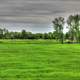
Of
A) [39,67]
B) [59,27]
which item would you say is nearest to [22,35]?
[59,27]

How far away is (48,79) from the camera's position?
1459cm

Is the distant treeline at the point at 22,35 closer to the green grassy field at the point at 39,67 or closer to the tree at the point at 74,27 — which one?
the tree at the point at 74,27

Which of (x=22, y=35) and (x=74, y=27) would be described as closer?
(x=74, y=27)

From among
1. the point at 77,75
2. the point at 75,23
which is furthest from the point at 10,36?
the point at 77,75

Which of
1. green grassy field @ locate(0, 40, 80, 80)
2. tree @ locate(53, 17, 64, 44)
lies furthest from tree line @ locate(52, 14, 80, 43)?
green grassy field @ locate(0, 40, 80, 80)

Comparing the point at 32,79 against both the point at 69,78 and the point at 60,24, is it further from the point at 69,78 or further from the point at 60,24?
the point at 60,24

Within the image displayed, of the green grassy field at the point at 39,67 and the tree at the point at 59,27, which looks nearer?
the green grassy field at the point at 39,67

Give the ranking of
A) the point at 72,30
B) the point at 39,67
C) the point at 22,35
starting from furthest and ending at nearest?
1. the point at 22,35
2. the point at 72,30
3. the point at 39,67

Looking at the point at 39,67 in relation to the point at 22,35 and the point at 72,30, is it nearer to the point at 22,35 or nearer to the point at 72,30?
the point at 72,30

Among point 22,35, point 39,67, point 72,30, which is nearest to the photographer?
point 39,67

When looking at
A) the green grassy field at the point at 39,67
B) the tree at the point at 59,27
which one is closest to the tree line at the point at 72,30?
the tree at the point at 59,27

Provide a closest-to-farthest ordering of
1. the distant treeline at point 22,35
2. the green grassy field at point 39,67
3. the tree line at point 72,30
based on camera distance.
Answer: the green grassy field at point 39,67 < the tree line at point 72,30 < the distant treeline at point 22,35

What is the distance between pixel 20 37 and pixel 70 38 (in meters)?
45.6

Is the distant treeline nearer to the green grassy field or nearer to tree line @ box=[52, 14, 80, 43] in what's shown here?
tree line @ box=[52, 14, 80, 43]
